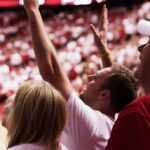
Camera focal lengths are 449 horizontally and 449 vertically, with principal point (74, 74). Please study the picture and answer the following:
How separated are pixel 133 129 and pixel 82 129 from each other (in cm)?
34

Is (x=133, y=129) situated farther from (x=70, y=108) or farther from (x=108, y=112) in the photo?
(x=108, y=112)

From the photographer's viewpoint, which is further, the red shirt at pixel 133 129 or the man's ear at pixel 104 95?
the man's ear at pixel 104 95

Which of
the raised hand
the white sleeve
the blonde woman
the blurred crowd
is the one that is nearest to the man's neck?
the white sleeve

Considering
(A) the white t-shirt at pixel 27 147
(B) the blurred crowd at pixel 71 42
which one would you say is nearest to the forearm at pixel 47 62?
(A) the white t-shirt at pixel 27 147

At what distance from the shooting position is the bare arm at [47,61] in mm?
1411

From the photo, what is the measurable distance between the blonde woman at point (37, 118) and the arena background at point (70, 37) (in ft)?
7.24

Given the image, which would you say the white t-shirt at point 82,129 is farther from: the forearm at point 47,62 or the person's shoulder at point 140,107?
the person's shoulder at point 140,107

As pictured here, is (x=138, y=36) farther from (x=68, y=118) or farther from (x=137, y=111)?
(x=137, y=111)

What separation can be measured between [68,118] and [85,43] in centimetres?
239

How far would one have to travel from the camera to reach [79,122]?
1396 mm

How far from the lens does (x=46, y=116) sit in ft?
4.16

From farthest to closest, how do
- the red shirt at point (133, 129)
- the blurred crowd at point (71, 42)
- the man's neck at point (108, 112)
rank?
the blurred crowd at point (71, 42) < the man's neck at point (108, 112) < the red shirt at point (133, 129)

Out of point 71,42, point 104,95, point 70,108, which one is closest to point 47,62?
point 70,108

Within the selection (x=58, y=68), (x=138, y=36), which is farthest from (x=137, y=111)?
(x=138, y=36)
